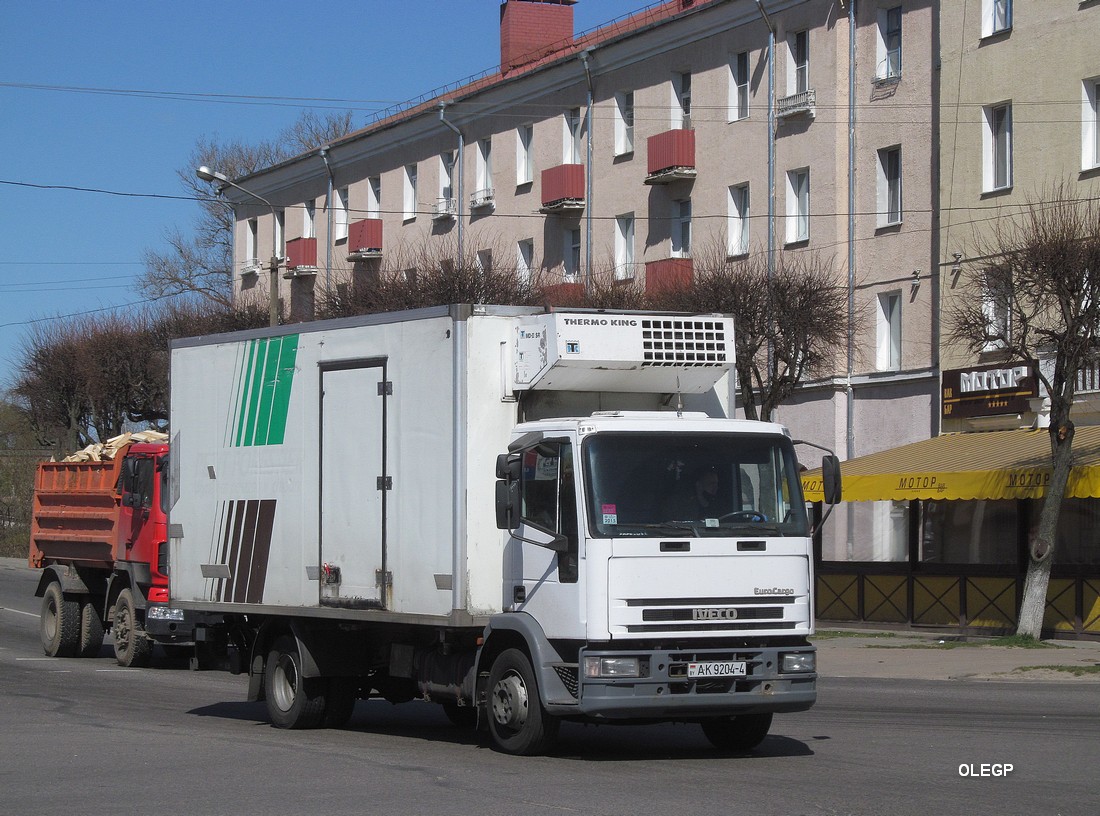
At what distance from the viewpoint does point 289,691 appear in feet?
43.3

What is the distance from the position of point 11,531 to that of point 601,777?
54.3 m

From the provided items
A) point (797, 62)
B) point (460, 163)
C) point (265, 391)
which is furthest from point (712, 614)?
point (460, 163)

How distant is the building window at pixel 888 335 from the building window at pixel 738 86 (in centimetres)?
622

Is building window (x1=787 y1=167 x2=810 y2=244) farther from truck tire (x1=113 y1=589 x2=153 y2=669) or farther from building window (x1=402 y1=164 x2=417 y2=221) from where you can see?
truck tire (x1=113 y1=589 x2=153 y2=669)

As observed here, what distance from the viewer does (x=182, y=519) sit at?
1405cm

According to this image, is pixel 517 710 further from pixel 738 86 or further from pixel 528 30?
pixel 528 30

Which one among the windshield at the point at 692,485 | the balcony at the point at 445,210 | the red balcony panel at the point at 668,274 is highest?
the balcony at the point at 445,210

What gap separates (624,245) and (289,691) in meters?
26.1

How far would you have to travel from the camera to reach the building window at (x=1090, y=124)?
2639 centimetres

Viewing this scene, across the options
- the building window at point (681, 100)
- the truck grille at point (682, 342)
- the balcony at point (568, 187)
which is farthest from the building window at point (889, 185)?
the truck grille at point (682, 342)

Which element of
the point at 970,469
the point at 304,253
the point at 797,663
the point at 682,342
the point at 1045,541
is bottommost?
the point at 797,663

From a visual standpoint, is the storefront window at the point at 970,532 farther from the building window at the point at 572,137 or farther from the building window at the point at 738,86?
the building window at the point at 572,137

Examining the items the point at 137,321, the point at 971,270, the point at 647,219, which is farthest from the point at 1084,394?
the point at 137,321

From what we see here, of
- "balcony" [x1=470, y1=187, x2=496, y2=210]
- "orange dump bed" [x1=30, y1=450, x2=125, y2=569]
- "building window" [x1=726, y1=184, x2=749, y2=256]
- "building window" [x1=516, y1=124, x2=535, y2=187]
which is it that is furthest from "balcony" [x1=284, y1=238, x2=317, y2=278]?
"orange dump bed" [x1=30, y1=450, x2=125, y2=569]
